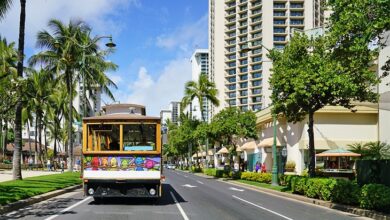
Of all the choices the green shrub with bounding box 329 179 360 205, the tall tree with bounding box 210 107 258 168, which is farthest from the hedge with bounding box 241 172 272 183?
the green shrub with bounding box 329 179 360 205

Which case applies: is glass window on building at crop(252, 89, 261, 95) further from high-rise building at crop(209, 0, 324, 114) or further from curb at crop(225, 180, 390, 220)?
curb at crop(225, 180, 390, 220)

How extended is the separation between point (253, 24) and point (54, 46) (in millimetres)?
103137

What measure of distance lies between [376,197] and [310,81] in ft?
25.2

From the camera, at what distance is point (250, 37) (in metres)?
140

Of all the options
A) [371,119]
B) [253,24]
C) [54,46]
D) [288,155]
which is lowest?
[288,155]

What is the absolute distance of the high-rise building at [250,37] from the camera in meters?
134

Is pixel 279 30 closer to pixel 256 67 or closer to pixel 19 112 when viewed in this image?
pixel 256 67

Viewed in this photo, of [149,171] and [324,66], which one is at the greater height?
[324,66]

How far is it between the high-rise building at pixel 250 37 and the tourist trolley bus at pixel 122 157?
364 feet

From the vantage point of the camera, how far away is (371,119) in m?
44.1

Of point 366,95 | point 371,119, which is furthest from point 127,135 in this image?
point 371,119

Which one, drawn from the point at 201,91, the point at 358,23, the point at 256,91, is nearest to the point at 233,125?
the point at 201,91

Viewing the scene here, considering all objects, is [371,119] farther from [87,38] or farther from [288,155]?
[87,38]

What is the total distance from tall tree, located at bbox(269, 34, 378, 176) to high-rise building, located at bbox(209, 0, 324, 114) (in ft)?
337
